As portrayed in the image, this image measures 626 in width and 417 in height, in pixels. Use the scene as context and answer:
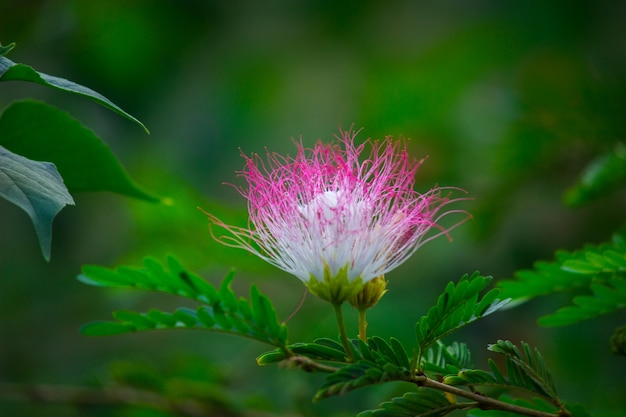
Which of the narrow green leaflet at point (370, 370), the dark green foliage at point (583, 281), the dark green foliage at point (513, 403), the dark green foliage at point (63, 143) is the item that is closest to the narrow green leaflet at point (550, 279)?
the dark green foliage at point (583, 281)

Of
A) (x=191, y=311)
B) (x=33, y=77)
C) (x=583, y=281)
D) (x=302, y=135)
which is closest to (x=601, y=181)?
(x=583, y=281)

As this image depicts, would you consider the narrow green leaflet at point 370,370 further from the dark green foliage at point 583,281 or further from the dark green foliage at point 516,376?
the dark green foliage at point 583,281

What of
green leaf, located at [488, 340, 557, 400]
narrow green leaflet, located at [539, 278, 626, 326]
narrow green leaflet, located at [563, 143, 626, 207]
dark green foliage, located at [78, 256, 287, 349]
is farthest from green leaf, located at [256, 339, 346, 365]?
narrow green leaflet, located at [563, 143, 626, 207]

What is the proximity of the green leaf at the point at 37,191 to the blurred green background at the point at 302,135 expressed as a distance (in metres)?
0.72

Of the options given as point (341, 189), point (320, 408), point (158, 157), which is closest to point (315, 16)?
point (158, 157)

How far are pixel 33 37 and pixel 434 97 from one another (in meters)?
1.36

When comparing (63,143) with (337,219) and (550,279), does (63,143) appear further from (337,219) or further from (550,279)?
(550,279)

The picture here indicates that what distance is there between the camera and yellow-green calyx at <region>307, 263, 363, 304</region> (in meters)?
0.62

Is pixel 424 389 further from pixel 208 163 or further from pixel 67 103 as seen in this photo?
pixel 208 163

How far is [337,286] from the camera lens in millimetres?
618

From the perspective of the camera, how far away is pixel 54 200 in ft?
1.55

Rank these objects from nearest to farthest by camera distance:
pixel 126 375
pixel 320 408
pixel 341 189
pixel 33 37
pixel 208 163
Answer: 1. pixel 341 189
2. pixel 126 375
3. pixel 320 408
4. pixel 33 37
5. pixel 208 163

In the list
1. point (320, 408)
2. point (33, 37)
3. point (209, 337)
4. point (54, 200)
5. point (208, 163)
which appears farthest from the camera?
point (208, 163)

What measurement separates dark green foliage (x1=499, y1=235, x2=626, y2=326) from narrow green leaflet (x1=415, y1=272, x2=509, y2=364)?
0.10m
